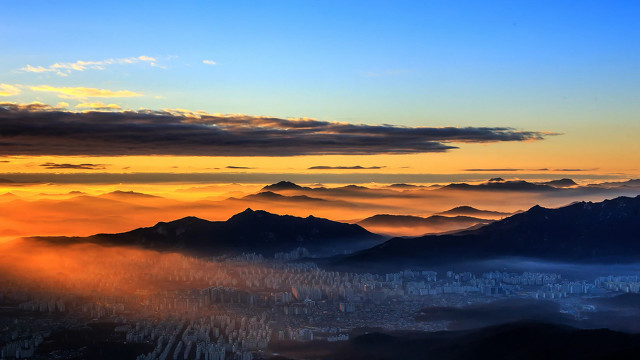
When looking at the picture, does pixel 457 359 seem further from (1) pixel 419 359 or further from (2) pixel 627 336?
(2) pixel 627 336

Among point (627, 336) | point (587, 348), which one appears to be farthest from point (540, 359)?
point (627, 336)

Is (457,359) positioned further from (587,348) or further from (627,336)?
(627,336)

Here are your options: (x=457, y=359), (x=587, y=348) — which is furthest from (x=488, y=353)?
(x=587, y=348)

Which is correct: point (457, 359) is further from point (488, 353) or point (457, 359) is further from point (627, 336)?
point (627, 336)

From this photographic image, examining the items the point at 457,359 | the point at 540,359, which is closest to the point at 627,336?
the point at 540,359

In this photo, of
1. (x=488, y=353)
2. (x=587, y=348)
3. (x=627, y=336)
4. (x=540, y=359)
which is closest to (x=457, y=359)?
(x=488, y=353)

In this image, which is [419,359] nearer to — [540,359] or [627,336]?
[540,359]
